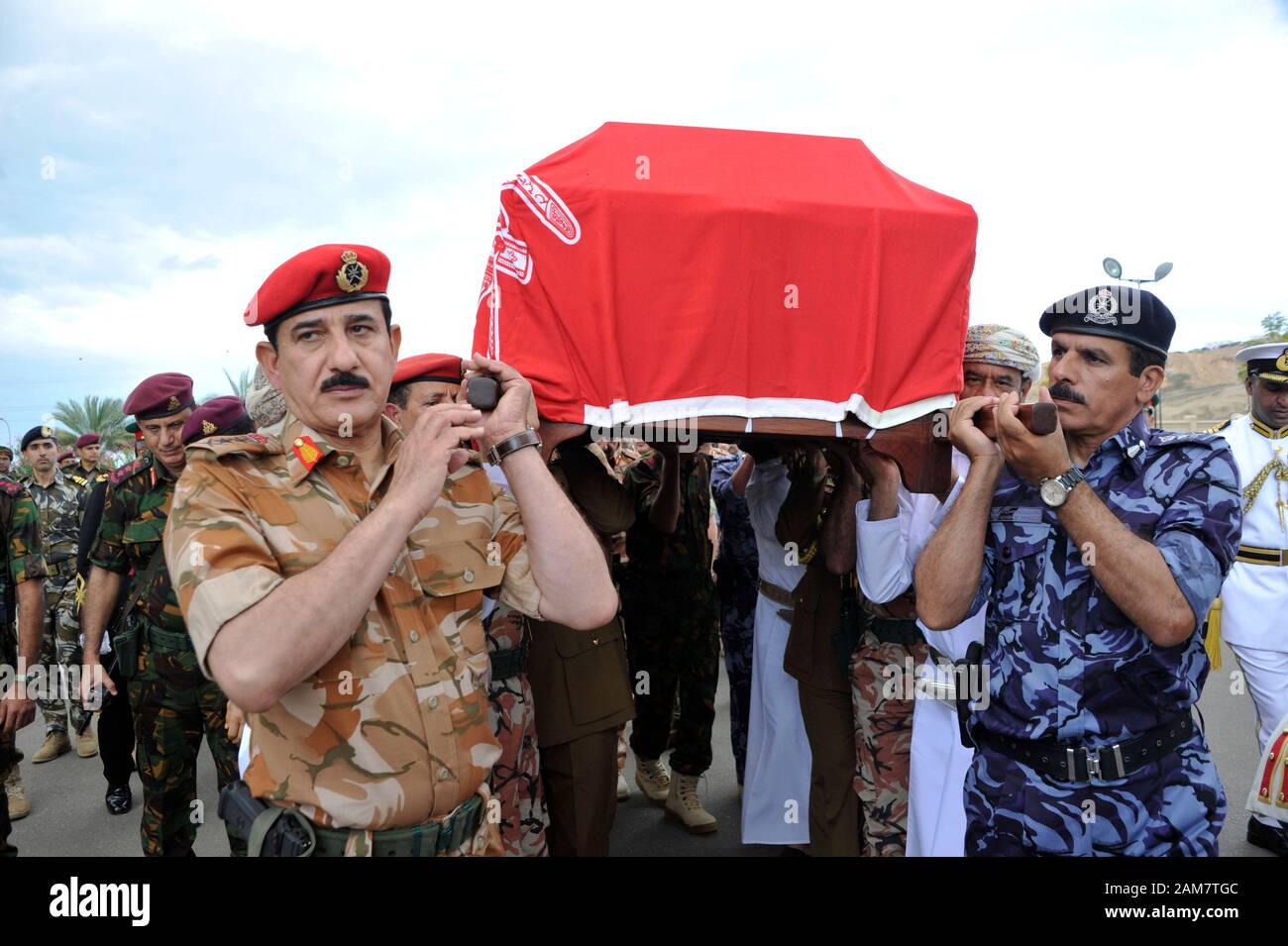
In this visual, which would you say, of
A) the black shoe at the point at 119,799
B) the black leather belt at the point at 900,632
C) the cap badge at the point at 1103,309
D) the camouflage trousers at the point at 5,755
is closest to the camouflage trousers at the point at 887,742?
the black leather belt at the point at 900,632

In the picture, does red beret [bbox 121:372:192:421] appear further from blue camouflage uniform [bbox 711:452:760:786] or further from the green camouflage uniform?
blue camouflage uniform [bbox 711:452:760:786]

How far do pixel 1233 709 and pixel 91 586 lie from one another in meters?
6.59

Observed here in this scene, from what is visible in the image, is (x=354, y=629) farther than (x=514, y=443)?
No

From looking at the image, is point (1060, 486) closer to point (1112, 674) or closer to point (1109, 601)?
point (1109, 601)

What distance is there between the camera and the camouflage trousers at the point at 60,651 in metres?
5.41

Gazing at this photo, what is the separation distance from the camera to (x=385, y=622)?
1739mm

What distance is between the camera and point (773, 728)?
153 inches

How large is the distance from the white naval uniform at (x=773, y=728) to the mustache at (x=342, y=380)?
2.28 m

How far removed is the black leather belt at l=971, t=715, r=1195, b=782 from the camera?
6.40 ft

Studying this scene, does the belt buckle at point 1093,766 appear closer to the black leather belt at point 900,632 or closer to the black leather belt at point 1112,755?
the black leather belt at point 1112,755

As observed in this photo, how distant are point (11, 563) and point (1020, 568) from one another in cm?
400

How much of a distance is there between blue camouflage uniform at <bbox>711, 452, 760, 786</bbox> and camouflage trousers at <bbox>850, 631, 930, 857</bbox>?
1.50 metres

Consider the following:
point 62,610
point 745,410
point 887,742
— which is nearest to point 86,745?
point 62,610

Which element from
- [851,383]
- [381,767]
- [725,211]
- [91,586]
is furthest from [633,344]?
[91,586]
